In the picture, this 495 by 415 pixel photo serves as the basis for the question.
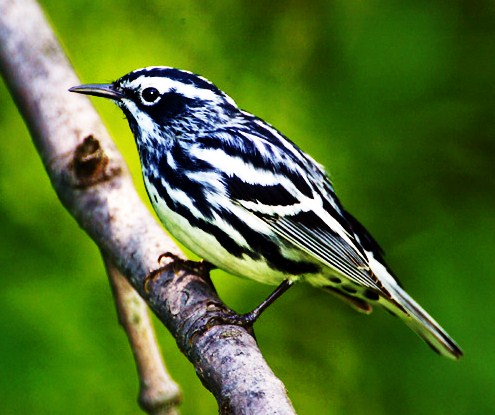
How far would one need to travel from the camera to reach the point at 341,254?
117 inches

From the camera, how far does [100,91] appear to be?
9.79ft

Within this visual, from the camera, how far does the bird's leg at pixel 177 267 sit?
269 cm

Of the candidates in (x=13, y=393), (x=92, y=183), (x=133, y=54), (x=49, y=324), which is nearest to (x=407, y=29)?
(x=133, y=54)

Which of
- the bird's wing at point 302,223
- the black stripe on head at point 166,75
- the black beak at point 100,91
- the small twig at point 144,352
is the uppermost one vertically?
the black stripe on head at point 166,75

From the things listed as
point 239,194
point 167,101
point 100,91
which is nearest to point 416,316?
point 239,194

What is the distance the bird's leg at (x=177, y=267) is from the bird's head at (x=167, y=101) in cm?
43

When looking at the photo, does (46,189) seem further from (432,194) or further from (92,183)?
(432,194)

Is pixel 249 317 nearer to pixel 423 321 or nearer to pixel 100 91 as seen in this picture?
pixel 423 321

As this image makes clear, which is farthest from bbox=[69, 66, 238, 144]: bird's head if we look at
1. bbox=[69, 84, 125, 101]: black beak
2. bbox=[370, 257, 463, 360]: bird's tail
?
bbox=[370, 257, 463, 360]: bird's tail

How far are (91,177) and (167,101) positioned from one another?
0.40 metres

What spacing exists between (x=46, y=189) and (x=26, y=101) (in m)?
0.63

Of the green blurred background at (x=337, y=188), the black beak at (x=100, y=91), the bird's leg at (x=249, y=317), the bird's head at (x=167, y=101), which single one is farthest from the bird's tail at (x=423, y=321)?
the black beak at (x=100, y=91)

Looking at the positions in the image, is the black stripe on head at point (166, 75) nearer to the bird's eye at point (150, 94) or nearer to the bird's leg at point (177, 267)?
the bird's eye at point (150, 94)

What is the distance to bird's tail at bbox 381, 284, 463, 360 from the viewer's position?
3174 mm
